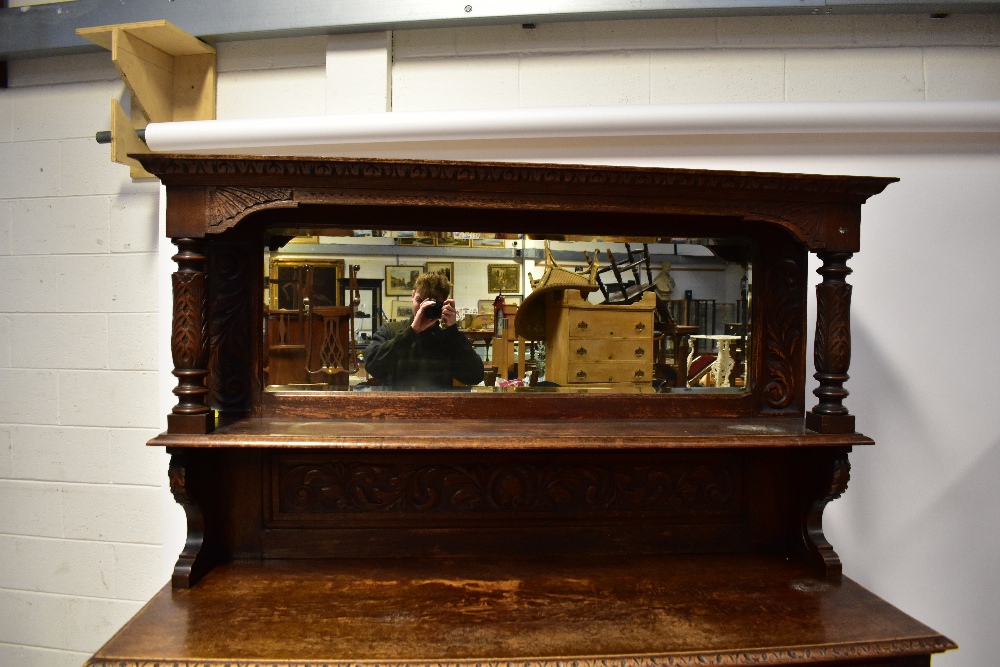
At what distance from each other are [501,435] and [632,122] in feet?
2.73

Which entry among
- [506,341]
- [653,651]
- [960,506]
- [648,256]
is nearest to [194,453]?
[506,341]

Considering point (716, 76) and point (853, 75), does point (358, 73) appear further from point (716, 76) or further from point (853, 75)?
point (853, 75)

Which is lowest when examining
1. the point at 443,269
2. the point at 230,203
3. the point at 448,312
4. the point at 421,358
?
the point at 421,358

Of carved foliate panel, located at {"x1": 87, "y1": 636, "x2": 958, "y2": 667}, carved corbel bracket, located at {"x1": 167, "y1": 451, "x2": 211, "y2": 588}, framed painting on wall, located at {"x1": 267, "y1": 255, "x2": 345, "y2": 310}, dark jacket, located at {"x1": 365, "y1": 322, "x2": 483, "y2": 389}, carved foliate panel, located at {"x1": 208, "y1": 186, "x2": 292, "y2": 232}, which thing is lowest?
carved foliate panel, located at {"x1": 87, "y1": 636, "x2": 958, "y2": 667}

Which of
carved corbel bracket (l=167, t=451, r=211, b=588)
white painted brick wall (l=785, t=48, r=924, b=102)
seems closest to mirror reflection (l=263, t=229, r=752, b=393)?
carved corbel bracket (l=167, t=451, r=211, b=588)

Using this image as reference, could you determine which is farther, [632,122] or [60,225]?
[60,225]

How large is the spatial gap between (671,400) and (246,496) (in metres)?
1.01

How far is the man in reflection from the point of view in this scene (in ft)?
4.53

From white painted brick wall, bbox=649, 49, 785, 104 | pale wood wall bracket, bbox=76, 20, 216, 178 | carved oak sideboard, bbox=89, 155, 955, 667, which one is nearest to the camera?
carved oak sideboard, bbox=89, 155, 955, 667

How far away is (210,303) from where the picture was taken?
4.35 ft

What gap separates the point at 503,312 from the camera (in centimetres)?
139

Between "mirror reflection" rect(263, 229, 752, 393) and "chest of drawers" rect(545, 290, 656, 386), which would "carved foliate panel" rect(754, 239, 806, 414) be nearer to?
"mirror reflection" rect(263, 229, 752, 393)

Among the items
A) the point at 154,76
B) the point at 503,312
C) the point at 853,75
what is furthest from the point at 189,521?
the point at 853,75

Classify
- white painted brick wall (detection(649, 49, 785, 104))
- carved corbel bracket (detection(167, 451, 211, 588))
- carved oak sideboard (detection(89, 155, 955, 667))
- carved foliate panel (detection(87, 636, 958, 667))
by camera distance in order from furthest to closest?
white painted brick wall (detection(649, 49, 785, 104)), carved corbel bracket (detection(167, 451, 211, 588)), carved oak sideboard (detection(89, 155, 955, 667)), carved foliate panel (detection(87, 636, 958, 667))
